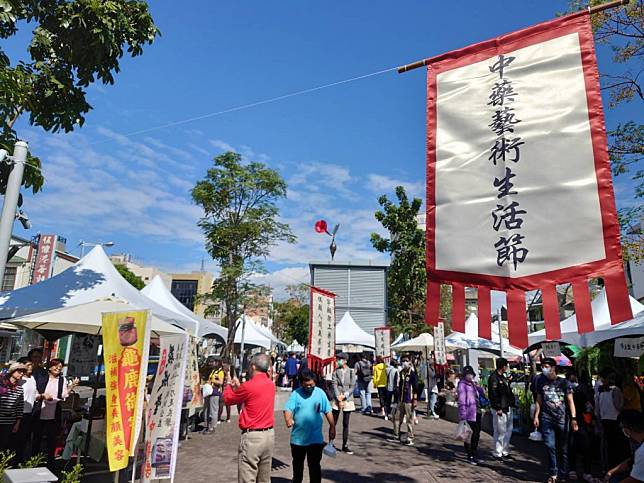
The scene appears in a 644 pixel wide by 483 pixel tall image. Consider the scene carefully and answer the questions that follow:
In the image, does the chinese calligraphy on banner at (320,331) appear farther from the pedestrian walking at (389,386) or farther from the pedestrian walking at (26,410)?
the pedestrian walking at (26,410)

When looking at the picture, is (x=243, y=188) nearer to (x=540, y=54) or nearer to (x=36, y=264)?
(x=36, y=264)

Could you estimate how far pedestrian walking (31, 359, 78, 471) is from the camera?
21.1 feet

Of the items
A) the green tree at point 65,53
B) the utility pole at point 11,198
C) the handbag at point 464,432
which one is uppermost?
the green tree at point 65,53

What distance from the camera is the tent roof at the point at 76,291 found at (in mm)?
8422

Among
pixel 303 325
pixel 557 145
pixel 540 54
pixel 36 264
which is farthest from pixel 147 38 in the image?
Answer: pixel 303 325

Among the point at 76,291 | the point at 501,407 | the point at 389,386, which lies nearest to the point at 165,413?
the point at 76,291

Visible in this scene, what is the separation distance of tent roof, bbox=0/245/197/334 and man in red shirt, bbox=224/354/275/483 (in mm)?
4121

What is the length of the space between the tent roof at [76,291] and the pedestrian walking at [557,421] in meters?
7.20

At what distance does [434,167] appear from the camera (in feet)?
13.6

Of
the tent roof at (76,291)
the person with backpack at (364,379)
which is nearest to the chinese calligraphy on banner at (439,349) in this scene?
the person with backpack at (364,379)

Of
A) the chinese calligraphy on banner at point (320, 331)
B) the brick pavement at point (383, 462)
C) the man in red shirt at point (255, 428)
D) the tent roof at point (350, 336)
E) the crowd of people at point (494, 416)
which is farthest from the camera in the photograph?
the tent roof at point (350, 336)

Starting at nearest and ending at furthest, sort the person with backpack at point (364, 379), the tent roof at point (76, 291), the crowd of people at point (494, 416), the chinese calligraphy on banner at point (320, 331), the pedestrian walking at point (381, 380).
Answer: the crowd of people at point (494, 416)
the tent roof at point (76, 291)
the chinese calligraphy on banner at point (320, 331)
the pedestrian walking at point (381, 380)
the person with backpack at point (364, 379)

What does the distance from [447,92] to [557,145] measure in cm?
124

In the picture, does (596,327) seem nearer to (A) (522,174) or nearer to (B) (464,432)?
(B) (464,432)
